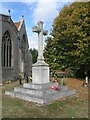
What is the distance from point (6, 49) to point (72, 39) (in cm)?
813

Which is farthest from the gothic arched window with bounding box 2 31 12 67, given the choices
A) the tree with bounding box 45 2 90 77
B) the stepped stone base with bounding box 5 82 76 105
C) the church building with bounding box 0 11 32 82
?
the stepped stone base with bounding box 5 82 76 105

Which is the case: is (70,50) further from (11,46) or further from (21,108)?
(21,108)

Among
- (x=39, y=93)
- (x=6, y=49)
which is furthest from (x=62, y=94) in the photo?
(x=6, y=49)

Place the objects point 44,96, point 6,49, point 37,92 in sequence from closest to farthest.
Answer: point 44,96, point 37,92, point 6,49

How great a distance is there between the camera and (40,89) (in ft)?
41.9

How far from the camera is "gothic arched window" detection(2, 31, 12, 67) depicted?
24.3 m

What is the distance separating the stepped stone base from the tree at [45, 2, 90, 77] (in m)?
9.26

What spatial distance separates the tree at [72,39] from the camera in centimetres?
2227

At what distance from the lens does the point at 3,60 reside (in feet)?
78.8

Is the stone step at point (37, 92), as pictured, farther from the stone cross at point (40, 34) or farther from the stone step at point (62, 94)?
the stone cross at point (40, 34)

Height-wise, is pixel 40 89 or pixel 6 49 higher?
pixel 6 49

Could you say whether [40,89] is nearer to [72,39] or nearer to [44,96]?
[44,96]

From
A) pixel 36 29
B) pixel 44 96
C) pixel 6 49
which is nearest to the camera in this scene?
pixel 44 96

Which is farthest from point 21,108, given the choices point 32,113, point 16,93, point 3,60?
point 3,60
